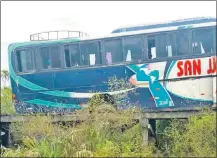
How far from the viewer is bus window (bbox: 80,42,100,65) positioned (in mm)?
11062

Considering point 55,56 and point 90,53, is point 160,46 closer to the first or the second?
point 90,53

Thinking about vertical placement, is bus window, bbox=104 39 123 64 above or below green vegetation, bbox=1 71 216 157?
above

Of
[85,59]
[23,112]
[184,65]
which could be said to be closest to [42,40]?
[85,59]

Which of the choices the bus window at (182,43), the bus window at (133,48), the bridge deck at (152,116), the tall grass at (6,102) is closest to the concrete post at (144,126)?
the bridge deck at (152,116)

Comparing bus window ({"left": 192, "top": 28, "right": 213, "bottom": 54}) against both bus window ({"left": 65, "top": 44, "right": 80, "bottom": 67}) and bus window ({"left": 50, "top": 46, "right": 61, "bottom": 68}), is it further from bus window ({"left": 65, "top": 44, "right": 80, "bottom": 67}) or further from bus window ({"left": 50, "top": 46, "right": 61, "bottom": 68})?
bus window ({"left": 50, "top": 46, "right": 61, "bottom": 68})

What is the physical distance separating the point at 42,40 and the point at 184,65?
13.6 feet

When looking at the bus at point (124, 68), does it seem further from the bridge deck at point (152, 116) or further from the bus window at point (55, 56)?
the bridge deck at point (152, 116)

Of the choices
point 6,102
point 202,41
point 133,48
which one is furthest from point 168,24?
point 6,102

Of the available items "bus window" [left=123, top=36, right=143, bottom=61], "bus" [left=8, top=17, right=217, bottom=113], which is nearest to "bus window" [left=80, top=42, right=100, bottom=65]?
"bus" [left=8, top=17, right=217, bottom=113]

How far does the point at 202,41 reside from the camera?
1019 cm

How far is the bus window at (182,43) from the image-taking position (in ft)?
33.8

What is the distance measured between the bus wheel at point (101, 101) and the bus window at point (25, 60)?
84.3 inches

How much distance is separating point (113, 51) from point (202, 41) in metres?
2.39

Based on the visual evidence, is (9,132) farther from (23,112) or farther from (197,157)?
(197,157)
